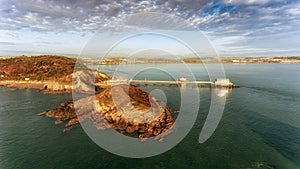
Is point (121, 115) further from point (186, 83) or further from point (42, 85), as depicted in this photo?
point (42, 85)

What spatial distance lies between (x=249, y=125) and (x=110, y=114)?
27.4m

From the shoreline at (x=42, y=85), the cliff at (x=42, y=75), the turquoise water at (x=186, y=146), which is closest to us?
the turquoise water at (x=186, y=146)

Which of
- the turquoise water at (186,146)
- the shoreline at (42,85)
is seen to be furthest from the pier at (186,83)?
the turquoise water at (186,146)

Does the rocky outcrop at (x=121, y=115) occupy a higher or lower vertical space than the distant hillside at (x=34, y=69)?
lower

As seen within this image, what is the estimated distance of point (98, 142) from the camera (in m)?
29.2

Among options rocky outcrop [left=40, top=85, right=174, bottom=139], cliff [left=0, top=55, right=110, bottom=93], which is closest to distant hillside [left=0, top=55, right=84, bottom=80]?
cliff [left=0, top=55, right=110, bottom=93]

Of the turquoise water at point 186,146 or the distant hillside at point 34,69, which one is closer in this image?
the turquoise water at point 186,146

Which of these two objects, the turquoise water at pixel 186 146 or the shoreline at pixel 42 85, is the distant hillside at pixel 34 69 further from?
the turquoise water at pixel 186 146

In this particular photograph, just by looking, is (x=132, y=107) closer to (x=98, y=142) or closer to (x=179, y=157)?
(x=98, y=142)

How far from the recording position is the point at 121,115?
35406mm

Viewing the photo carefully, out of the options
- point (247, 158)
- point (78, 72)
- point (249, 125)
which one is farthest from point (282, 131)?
point (78, 72)

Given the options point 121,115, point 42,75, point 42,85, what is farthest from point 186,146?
point 42,75

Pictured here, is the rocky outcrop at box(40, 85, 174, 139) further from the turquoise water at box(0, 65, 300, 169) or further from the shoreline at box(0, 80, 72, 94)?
the shoreline at box(0, 80, 72, 94)

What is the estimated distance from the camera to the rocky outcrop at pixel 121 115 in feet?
109
